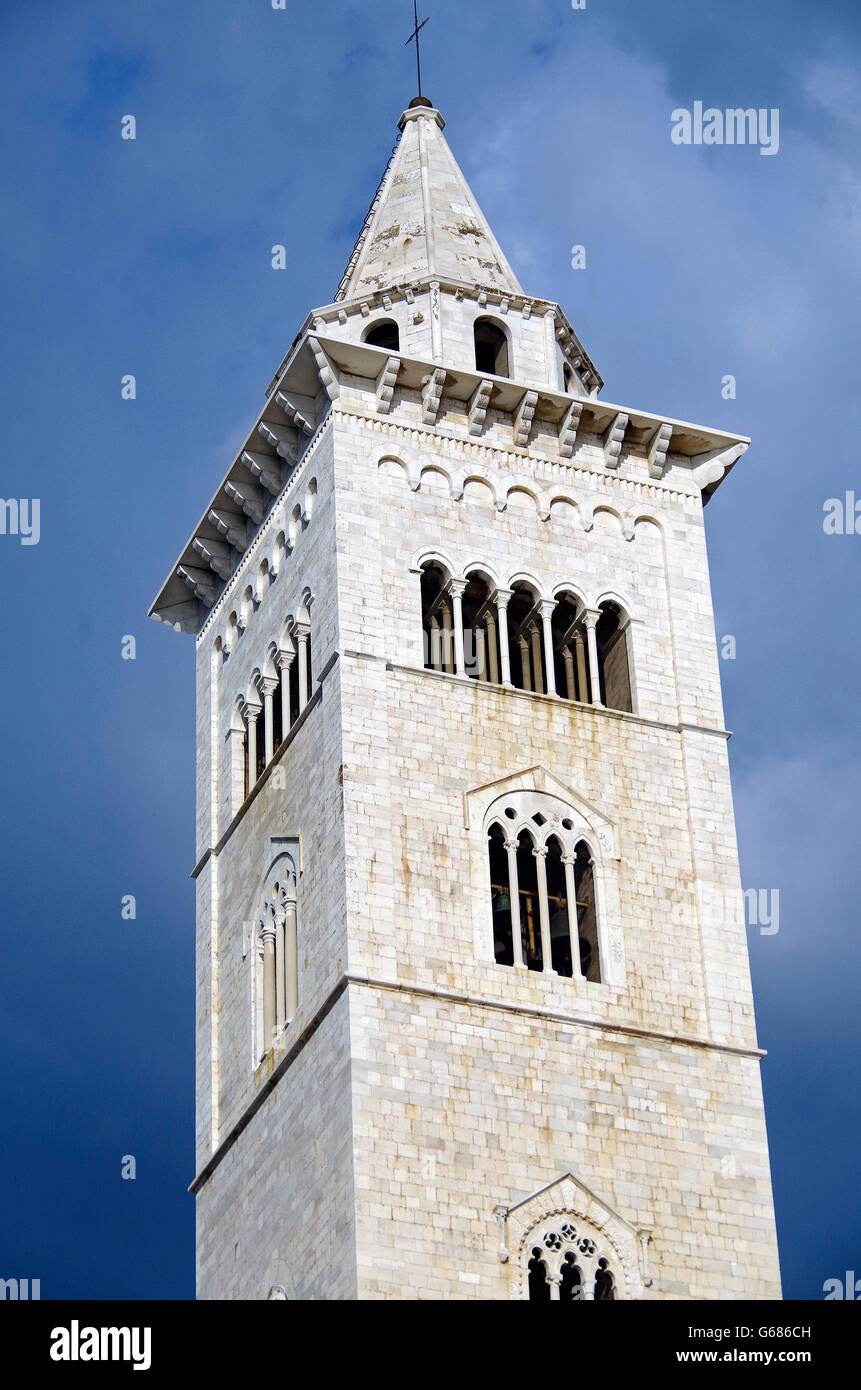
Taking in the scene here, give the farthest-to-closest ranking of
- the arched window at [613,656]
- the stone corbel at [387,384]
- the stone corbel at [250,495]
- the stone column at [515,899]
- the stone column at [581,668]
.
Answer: the stone corbel at [250,495] → the stone corbel at [387,384] → the arched window at [613,656] → the stone column at [581,668] → the stone column at [515,899]

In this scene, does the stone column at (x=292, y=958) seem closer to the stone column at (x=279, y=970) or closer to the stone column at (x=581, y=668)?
the stone column at (x=279, y=970)

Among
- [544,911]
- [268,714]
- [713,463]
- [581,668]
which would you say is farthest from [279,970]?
[713,463]

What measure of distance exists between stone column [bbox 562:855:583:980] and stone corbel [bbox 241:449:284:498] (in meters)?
9.66

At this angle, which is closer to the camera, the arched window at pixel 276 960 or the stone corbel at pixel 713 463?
the arched window at pixel 276 960

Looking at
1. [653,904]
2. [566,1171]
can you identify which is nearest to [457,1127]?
[566,1171]

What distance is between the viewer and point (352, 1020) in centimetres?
3962

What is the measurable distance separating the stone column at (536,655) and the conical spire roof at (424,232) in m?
7.67

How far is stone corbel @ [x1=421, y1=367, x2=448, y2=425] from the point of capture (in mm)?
46656

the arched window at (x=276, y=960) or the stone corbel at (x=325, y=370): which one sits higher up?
the stone corbel at (x=325, y=370)

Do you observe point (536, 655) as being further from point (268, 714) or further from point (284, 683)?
point (268, 714)

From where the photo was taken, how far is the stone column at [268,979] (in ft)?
142

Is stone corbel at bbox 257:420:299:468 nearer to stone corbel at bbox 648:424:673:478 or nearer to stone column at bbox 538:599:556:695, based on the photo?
stone column at bbox 538:599:556:695

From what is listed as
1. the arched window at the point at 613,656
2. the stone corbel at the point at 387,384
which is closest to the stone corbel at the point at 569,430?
the arched window at the point at 613,656
